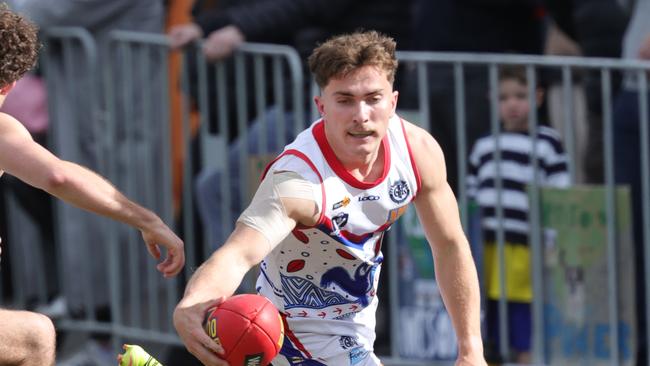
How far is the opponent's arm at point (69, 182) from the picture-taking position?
586 centimetres

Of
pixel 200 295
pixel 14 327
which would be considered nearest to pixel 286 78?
pixel 14 327

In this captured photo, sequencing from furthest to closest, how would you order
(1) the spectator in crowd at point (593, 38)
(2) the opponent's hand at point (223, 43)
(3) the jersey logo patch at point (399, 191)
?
1. (2) the opponent's hand at point (223, 43)
2. (1) the spectator in crowd at point (593, 38)
3. (3) the jersey logo patch at point (399, 191)

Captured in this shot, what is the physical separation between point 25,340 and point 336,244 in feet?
4.33

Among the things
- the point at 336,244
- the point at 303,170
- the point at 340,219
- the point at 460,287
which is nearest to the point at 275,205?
the point at 303,170

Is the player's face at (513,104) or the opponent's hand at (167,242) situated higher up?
the player's face at (513,104)

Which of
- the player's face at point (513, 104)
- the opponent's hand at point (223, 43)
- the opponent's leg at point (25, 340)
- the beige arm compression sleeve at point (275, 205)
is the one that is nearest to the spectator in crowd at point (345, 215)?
the beige arm compression sleeve at point (275, 205)

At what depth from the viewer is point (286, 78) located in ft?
27.8

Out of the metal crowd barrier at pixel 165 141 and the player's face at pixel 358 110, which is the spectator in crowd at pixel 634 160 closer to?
the metal crowd barrier at pixel 165 141

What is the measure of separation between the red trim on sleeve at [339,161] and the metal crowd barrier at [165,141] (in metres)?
2.02

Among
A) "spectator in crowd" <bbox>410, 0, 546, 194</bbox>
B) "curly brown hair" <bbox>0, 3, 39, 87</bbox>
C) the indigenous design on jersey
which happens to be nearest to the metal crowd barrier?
"spectator in crowd" <bbox>410, 0, 546, 194</bbox>

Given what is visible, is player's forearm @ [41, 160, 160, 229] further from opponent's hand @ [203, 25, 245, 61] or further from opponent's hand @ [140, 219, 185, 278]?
opponent's hand @ [203, 25, 245, 61]

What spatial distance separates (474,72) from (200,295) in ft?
10.7

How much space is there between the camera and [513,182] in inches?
311

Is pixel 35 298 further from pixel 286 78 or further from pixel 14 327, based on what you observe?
pixel 14 327
